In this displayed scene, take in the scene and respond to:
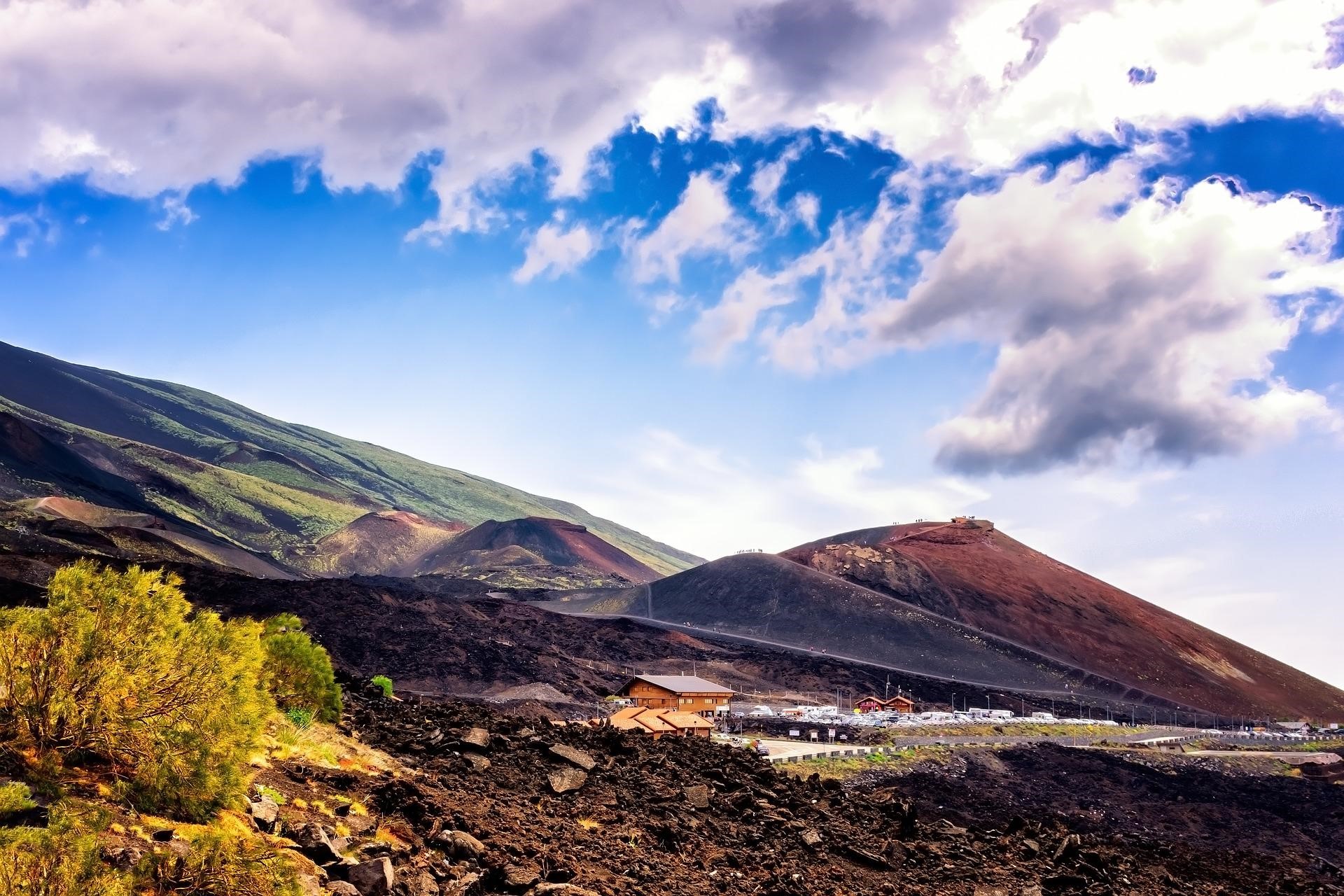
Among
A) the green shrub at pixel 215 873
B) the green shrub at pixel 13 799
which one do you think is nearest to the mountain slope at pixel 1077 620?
the green shrub at pixel 215 873

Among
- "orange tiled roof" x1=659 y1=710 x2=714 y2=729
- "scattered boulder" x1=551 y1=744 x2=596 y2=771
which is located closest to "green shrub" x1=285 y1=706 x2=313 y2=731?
"scattered boulder" x1=551 y1=744 x2=596 y2=771

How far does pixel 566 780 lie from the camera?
1923 centimetres

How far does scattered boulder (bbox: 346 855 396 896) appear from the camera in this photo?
10859 mm

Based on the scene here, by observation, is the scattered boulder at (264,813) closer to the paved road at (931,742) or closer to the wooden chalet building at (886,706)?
the paved road at (931,742)

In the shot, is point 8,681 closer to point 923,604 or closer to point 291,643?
point 291,643

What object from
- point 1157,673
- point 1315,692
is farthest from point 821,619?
point 1315,692

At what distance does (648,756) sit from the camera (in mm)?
23891

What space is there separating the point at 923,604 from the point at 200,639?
146024mm

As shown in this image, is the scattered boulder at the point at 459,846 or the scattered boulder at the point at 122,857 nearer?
the scattered boulder at the point at 122,857

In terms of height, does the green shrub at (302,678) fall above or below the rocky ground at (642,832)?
above

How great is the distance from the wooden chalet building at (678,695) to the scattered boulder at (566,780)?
46.4m

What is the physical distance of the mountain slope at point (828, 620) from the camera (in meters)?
122

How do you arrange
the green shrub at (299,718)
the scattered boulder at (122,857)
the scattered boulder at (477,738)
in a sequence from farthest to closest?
the scattered boulder at (477,738), the green shrub at (299,718), the scattered boulder at (122,857)

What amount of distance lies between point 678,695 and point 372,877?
57571 millimetres
